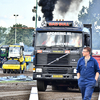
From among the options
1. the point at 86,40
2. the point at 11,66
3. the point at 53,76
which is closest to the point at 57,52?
the point at 53,76

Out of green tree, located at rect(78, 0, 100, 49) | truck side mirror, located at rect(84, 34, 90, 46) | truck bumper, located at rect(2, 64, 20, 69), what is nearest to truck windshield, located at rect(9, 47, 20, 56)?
truck bumper, located at rect(2, 64, 20, 69)

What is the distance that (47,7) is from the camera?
1364 inches

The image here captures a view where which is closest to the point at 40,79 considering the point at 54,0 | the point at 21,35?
the point at 54,0

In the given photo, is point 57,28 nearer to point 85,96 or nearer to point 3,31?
point 85,96

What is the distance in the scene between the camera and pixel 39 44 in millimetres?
16812

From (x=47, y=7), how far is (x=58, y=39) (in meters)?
18.1

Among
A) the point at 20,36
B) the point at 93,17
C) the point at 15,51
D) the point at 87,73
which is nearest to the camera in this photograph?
the point at 87,73

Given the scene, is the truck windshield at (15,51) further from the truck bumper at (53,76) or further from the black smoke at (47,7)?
the truck bumper at (53,76)

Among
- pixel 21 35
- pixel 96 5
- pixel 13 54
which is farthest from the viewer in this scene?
pixel 21 35

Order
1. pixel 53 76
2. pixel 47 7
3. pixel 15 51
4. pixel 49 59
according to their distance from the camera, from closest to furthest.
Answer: pixel 53 76, pixel 49 59, pixel 47 7, pixel 15 51

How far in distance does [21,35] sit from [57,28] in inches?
5317

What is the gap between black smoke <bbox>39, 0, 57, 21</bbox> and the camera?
110 feet

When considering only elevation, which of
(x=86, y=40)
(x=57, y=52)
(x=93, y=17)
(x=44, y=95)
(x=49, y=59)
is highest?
(x=93, y=17)

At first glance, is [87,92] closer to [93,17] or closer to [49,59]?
[49,59]
